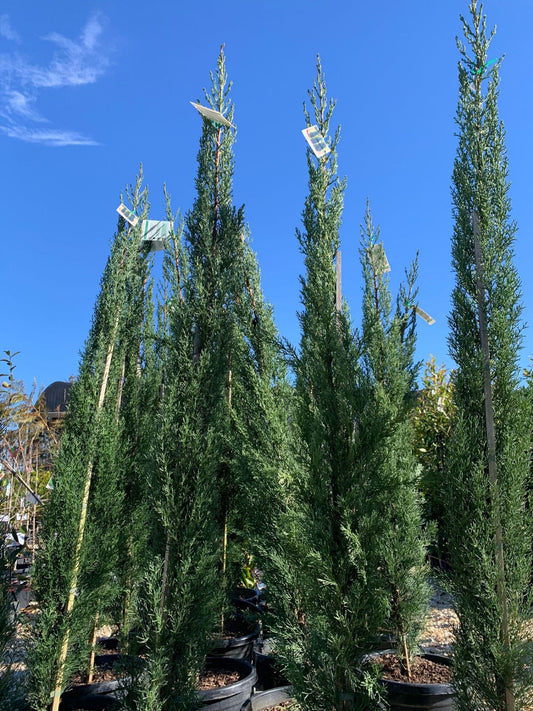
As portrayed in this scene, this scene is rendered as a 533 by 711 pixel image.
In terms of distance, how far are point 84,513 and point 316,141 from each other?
12.2 ft

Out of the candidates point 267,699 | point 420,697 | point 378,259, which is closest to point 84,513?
point 267,699

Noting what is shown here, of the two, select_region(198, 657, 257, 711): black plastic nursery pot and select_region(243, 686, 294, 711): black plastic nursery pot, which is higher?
select_region(198, 657, 257, 711): black plastic nursery pot

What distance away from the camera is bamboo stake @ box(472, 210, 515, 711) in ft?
9.55

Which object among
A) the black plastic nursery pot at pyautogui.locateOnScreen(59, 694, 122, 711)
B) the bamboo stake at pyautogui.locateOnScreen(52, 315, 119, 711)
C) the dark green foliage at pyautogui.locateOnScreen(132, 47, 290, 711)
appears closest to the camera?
the dark green foliage at pyautogui.locateOnScreen(132, 47, 290, 711)

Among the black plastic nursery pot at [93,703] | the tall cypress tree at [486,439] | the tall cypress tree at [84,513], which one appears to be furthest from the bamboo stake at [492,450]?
the tall cypress tree at [84,513]

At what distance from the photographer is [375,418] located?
2.97 m

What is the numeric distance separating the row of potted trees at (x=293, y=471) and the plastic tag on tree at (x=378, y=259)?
49 centimetres

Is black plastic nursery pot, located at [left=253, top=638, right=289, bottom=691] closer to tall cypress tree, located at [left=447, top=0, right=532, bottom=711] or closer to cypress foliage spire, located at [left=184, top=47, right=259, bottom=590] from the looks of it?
cypress foliage spire, located at [left=184, top=47, right=259, bottom=590]

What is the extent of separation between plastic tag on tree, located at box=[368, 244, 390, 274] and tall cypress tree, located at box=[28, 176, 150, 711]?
9.24 feet

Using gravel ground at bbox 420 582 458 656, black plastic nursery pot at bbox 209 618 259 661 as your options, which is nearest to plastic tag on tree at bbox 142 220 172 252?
black plastic nursery pot at bbox 209 618 259 661

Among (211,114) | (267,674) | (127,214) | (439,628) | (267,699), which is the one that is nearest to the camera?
(267,699)

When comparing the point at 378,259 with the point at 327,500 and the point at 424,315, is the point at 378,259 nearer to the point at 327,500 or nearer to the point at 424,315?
the point at 424,315

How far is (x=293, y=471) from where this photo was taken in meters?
3.04

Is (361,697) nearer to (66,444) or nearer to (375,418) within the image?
(375,418)
